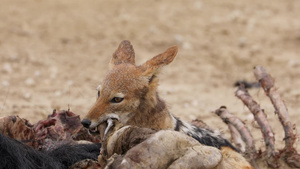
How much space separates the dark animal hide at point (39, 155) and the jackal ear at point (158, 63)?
86cm

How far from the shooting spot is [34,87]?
26.9 ft

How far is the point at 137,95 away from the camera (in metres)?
4.46

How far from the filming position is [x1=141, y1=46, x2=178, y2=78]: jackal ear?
4465 millimetres

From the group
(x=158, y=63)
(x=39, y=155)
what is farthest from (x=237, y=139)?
(x=39, y=155)

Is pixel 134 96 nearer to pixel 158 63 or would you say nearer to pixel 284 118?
pixel 158 63

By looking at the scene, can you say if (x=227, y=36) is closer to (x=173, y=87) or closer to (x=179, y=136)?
(x=173, y=87)

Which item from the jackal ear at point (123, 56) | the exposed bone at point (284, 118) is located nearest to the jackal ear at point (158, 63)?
the jackal ear at point (123, 56)

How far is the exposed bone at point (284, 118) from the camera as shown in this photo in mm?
4980

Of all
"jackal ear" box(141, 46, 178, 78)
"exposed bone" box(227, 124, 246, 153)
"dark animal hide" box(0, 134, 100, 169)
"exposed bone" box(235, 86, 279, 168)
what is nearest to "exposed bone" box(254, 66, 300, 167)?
"exposed bone" box(235, 86, 279, 168)

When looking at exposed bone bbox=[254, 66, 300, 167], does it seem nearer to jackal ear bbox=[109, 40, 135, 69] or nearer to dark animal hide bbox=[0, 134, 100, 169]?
jackal ear bbox=[109, 40, 135, 69]

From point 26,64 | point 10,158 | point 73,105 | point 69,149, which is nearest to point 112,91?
point 69,149

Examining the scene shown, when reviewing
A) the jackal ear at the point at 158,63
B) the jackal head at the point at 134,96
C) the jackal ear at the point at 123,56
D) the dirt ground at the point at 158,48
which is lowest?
the jackal head at the point at 134,96

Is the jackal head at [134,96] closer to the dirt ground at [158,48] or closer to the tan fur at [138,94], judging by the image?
the tan fur at [138,94]

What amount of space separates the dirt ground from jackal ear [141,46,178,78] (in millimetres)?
2020
